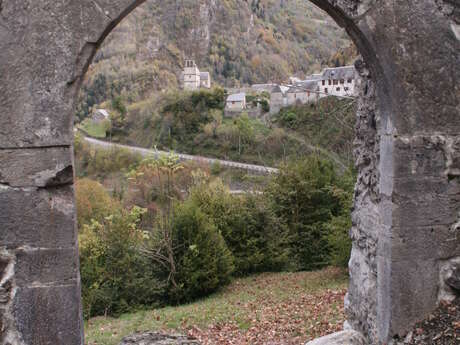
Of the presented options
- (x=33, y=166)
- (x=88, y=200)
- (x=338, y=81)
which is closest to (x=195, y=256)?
(x=33, y=166)

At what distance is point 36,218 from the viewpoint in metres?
2.67

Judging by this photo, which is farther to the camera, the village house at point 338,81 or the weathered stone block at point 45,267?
the village house at point 338,81

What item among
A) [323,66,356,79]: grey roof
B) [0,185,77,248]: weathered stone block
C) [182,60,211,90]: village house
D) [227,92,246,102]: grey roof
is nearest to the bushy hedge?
[0,185,77,248]: weathered stone block

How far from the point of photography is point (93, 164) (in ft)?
126

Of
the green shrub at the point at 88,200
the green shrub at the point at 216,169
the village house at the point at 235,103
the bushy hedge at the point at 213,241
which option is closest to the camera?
the bushy hedge at the point at 213,241

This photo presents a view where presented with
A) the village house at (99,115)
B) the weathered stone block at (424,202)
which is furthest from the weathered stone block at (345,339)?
the village house at (99,115)

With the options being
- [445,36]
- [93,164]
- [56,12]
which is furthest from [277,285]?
[93,164]

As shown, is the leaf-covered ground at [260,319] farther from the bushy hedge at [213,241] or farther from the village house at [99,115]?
the village house at [99,115]

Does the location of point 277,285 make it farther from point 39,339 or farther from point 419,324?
point 39,339

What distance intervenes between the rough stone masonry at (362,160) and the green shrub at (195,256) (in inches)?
282

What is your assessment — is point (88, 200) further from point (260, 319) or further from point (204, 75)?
point (204, 75)

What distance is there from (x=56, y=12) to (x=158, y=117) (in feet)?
139

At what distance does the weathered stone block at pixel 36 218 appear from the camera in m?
2.64

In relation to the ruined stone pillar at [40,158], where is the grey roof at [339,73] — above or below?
above
